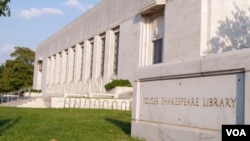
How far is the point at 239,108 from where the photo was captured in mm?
5152

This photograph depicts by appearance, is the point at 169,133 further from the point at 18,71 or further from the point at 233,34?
the point at 18,71

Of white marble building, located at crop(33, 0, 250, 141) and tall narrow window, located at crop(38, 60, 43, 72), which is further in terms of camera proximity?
tall narrow window, located at crop(38, 60, 43, 72)

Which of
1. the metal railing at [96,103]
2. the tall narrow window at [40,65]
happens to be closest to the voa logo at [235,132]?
the metal railing at [96,103]

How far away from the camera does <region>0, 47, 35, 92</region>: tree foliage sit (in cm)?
6319

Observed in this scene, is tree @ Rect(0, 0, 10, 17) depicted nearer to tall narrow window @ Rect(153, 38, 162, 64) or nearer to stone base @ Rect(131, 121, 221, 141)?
stone base @ Rect(131, 121, 221, 141)

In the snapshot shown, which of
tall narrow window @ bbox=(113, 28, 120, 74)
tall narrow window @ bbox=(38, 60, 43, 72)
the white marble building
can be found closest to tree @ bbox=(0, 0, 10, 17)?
the white marble building

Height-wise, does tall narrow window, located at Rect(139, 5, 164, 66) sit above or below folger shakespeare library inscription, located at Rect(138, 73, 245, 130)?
above

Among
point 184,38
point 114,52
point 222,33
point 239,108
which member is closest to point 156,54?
point 184,38

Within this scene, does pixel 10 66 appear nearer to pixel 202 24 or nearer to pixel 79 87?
pixel 79 87

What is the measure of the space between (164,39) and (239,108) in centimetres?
1798

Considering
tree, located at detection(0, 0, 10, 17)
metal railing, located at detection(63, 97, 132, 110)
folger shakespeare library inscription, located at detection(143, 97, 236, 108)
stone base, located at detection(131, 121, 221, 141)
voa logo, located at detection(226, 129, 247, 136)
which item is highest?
tree, located at detection(0, 0, 10, 17)

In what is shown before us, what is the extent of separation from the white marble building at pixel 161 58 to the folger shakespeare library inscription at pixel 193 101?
20mm

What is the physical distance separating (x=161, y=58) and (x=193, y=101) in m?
18.3

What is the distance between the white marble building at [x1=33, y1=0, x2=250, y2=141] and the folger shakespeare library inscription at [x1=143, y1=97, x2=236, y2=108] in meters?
0.02
